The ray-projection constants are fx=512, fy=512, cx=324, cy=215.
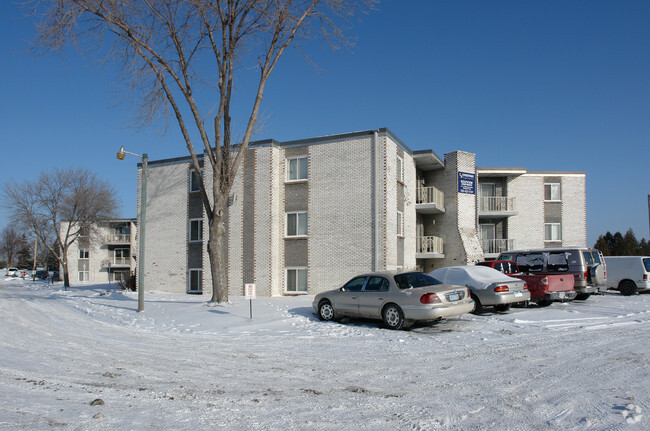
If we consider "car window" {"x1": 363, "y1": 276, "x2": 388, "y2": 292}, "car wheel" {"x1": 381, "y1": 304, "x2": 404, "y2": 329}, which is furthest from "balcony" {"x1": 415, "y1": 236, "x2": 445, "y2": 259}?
"car wheel" {"x1": 381, "y1": 304, "x2": 404, "y2": 329}

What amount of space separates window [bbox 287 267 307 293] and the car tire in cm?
970

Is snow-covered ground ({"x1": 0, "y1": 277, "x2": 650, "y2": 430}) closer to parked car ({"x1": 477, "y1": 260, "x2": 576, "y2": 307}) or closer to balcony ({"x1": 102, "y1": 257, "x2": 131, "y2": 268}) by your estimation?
parked car ({"x1": 477, "y1": 260, "x2": 576, "y2": 307})

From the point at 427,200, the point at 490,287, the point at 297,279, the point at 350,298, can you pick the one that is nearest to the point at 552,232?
the point at 427,200

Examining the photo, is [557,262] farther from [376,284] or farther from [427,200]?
[427,200]

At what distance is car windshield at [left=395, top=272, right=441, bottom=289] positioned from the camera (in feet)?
→ 39.9

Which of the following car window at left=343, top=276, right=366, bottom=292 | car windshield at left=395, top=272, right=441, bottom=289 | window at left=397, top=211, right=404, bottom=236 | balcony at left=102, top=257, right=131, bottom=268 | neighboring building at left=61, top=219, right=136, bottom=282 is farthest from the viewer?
neighboring building at left=61, top=219, right=136, bottom=282

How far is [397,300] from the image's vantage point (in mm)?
11852

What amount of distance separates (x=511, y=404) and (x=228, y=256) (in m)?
19.6

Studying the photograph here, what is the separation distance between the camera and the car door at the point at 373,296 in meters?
12.2

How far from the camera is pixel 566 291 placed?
624 inches

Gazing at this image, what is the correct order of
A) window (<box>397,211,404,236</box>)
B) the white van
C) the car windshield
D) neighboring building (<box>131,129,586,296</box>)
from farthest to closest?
window (<box>397,211,404,236</box>)
the white van
neighboring building (<box>131,129,586,296</box>)
the car windshield

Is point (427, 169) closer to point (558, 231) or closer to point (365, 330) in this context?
point (558, 231)

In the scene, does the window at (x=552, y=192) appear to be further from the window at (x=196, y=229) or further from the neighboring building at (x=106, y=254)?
the neighboring building at (x=106, y=254)

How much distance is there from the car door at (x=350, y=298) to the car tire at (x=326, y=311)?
0.21 meters
